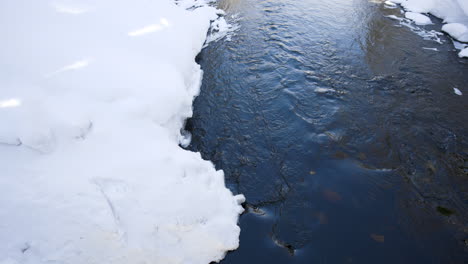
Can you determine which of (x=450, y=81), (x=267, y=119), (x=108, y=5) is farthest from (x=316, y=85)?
(x=108, y=5)

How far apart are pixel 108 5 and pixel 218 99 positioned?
388 centimetres

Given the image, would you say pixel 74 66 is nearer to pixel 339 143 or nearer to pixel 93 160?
pixel 93 160

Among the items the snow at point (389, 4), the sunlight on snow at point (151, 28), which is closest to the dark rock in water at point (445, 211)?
the sunlight on snow at point (151, 28)

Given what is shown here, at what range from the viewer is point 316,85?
6.14 m

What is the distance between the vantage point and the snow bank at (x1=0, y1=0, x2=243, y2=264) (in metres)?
2.79

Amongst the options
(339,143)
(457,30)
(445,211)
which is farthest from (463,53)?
(445,211)

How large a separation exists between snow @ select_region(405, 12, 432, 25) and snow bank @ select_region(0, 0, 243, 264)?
9216mm

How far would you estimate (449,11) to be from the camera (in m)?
9.30

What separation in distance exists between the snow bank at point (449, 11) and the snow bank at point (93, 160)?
8448 millimetres

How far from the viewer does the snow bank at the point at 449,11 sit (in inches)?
328

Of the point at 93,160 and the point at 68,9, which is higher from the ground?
the point at 68,9

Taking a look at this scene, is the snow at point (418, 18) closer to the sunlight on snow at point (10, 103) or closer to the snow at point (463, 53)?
the snow at point (463, 53)

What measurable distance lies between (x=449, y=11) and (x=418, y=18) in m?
1.01

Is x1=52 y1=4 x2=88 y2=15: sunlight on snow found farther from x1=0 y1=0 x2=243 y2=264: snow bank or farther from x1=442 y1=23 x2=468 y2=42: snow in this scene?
x1=442 y1=23 x2=468 y2=42: snow
